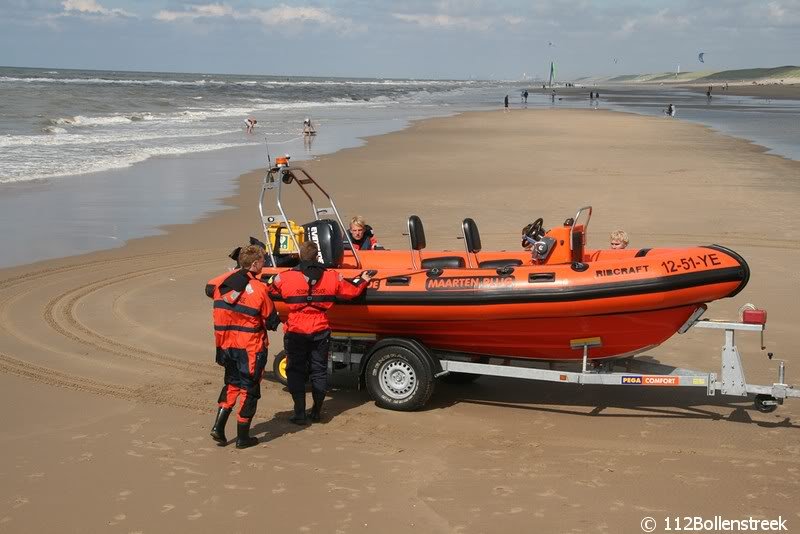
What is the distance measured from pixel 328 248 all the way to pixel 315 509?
2670mm

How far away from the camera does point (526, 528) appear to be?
458cm

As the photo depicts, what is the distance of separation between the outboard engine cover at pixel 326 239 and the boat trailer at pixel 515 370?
61cm

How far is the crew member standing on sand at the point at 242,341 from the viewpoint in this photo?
5742 mm

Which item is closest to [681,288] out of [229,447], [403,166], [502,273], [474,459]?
[502,273]

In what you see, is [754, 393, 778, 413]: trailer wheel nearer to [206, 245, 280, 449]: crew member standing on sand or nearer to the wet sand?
[206, 245, 280, 449]: crew member standing on sand

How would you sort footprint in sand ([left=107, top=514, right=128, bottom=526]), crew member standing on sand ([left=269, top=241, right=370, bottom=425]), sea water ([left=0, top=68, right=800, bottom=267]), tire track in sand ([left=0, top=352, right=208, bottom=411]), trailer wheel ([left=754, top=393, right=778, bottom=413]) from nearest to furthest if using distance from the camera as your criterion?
1. footprint in sand ([left=107, top=514, right=128, bottom=526])
2. trailer wheel ([left=754, top=393, right=778, bottom=413])
3. crew member standing on sand ([left=269, top=241, right=370, bottom=425])
4. tire track in sand ([left=0, top=352, right=208, bottom=411])
5. sea water ([left=0, top=68, right=800, bottom=267])

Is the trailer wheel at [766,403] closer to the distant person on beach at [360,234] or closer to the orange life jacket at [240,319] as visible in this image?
the orange life jacket at [240,319]

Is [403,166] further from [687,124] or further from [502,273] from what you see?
[687,124]

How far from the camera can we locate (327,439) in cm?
593

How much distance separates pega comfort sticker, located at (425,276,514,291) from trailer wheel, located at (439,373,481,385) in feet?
3.18

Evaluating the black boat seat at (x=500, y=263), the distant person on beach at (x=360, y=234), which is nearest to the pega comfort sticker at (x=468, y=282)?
the black boat seat at (x=500, y=263)

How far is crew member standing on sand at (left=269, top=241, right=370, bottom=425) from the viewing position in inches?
246

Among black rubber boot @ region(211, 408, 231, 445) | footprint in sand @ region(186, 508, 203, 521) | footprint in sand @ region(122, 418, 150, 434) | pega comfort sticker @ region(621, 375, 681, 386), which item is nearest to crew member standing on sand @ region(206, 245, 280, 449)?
black rubber boot @ region(211, 408, 231, 445)

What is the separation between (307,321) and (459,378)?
1.53 meters
